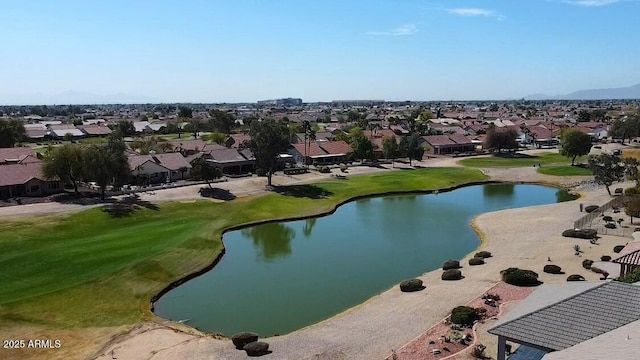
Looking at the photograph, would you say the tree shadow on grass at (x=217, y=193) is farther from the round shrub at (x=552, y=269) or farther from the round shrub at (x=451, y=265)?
the round shrub at (x=552, y=269)

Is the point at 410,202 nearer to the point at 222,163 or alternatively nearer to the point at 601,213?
the point at 601,213

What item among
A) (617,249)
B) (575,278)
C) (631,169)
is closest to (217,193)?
(575,278)

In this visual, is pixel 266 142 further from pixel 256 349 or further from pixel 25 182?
pixel 256 349

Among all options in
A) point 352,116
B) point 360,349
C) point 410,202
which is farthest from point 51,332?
point 352,116

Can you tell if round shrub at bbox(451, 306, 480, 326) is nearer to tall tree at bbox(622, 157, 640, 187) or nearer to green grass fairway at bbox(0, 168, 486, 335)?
green grass fairway at bbox(0, 168, 486, 335)

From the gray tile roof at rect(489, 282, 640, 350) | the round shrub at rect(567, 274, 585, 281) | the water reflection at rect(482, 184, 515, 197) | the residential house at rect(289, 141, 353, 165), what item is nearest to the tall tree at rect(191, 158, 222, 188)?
the residential house at rect(289, 141, 353, 165)

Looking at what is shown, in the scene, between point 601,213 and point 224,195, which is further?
Answer: point 224,195

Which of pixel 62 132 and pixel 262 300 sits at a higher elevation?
pixel 62 132
